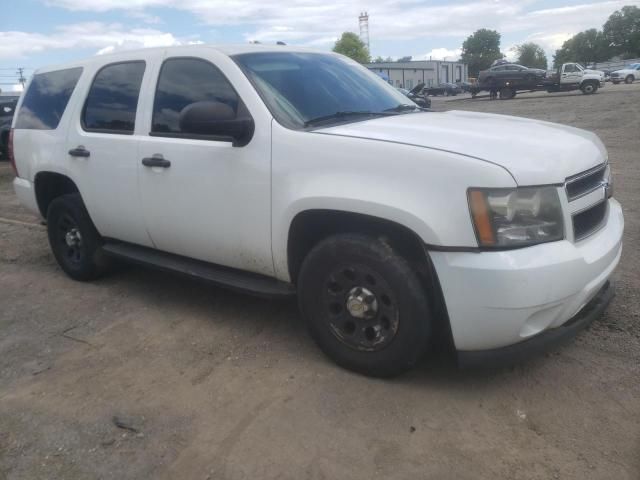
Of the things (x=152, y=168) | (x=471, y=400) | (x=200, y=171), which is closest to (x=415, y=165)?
(x=471, y=400)

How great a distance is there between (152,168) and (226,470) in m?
2.14

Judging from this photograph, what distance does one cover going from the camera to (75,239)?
494 cm

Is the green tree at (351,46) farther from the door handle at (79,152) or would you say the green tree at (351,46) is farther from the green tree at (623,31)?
the door handle at (79,152)

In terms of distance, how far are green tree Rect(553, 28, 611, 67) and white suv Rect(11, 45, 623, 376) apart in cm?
11505

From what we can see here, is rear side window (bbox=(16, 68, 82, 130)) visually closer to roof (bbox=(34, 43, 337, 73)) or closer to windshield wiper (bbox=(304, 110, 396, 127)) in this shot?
roof (bbox=(34, 43, 337, 73))

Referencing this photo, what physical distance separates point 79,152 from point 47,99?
0.89 meters

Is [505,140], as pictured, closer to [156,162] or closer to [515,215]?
[515,215]

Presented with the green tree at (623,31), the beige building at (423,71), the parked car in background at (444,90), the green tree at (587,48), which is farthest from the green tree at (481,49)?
the parked car in background at (444,90)

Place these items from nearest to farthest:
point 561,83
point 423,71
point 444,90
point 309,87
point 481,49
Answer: point 309,87, point 561,83, point 444,90, point 423,71, point 481,49

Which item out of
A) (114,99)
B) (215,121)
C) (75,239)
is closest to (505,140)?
(215,121)

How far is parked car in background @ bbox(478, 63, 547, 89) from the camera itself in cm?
3186

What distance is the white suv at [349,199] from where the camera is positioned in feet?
8.55

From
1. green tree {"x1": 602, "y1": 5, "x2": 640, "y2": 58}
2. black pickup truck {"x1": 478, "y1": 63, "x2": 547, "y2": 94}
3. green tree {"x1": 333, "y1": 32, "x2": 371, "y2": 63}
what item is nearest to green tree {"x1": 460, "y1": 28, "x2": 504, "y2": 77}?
green tree {"x1": 602, "y1": 5, "x2": 640, "y2": 58}

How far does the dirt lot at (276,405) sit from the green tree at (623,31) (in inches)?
4440
